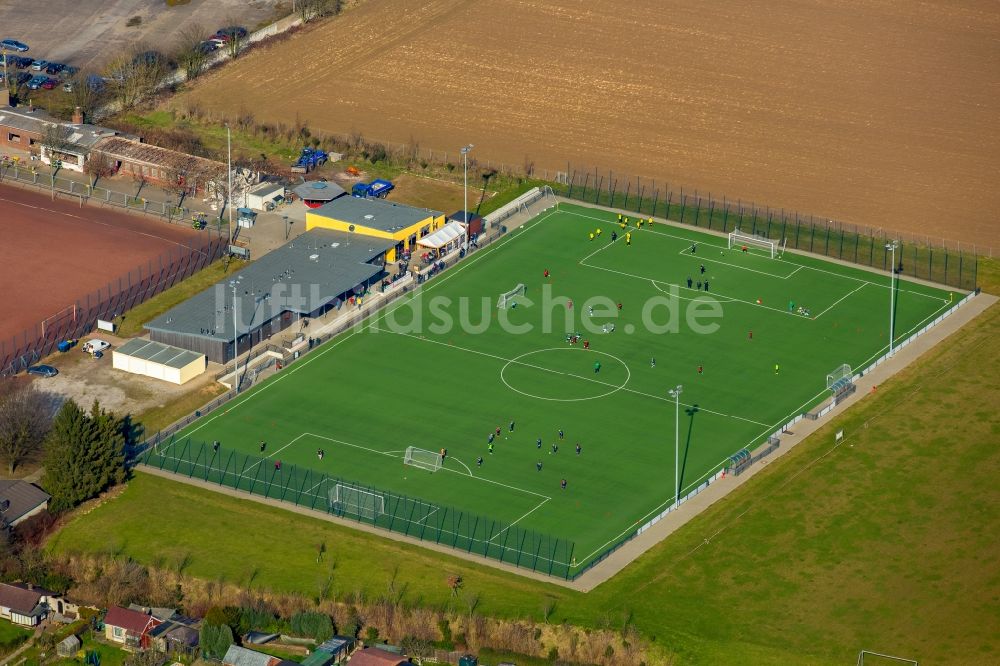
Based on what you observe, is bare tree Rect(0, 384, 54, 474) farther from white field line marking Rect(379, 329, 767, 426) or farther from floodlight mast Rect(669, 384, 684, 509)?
floodlight mast Rect(669, 384, 684, 509)

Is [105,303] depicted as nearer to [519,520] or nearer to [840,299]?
[519,520]

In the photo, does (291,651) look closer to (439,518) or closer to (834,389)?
(439,518)

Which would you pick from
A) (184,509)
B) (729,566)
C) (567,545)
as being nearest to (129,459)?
(184,509)

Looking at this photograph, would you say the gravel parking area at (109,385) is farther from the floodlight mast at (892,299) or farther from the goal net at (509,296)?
the floodlight mast at (892,299)

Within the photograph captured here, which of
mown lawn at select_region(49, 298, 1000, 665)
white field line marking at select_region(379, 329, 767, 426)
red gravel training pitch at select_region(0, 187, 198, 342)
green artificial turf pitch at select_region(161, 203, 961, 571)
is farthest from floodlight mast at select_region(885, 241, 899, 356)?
red gravel training pitch at select_region(0, 187, 198, 342)

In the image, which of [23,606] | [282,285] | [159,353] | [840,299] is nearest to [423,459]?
[159,353]

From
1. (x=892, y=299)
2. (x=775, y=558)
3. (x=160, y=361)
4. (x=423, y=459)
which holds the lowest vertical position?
(x=775, y=558)
